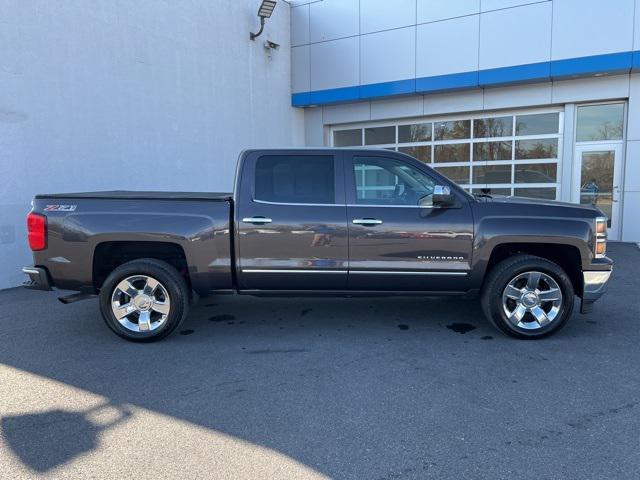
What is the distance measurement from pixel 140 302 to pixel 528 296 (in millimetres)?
3829

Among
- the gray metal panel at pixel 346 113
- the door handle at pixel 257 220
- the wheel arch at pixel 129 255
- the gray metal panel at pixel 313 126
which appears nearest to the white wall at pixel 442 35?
the gray metal panel at pixel 346 113

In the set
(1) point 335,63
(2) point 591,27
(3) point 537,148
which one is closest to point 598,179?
(3) point 537,148

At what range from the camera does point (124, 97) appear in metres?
9.26

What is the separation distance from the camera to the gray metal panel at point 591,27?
33.7 ft

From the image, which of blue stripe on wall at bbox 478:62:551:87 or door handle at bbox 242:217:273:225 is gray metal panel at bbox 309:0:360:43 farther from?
door handle at bbox 242:217:273:225

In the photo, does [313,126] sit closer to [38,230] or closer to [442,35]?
[442,35]

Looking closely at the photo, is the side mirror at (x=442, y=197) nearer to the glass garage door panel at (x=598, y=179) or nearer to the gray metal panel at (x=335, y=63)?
the glass garage door panel at (x=598, y=179)

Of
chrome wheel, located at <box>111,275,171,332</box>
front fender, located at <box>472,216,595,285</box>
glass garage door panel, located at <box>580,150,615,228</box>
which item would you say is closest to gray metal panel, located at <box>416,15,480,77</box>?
glass garage door panel, located at <box>580,150,615,228</box>

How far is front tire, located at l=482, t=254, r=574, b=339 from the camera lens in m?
4.74

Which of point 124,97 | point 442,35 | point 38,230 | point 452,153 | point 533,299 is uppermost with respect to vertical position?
point 442,35

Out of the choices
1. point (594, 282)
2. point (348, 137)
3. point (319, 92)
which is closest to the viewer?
point (594, 282)

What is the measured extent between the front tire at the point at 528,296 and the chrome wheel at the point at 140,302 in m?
3.24

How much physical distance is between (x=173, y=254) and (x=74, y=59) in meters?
5.22

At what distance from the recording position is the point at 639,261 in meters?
8.87
